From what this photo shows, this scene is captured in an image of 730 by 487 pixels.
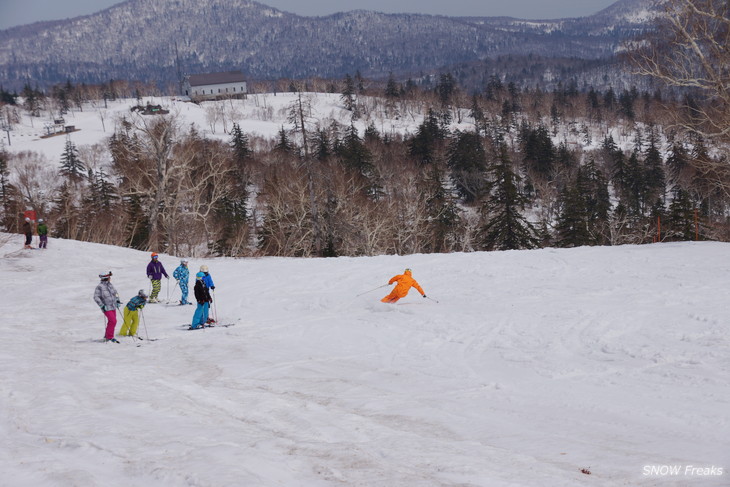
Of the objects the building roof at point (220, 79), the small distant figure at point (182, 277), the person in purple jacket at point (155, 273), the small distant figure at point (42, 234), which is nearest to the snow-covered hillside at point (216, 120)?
the building roof at point (220, 79)

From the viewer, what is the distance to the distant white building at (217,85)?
193500 millimetres

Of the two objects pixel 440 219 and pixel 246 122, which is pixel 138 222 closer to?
pixel 440 219

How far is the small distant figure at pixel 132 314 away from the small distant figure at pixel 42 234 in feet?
45.0

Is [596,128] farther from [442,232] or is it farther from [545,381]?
[545,381]

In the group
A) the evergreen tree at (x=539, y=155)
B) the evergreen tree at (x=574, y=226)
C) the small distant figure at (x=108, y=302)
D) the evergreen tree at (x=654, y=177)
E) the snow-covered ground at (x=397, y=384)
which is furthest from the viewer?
the evergreen tree at (x=539, y=155)

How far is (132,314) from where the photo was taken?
13.4 metres

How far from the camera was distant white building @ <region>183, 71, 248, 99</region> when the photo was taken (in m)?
194

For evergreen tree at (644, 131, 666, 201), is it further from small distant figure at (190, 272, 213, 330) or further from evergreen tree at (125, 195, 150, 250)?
small distant figure at (190, 272, 213, 330)

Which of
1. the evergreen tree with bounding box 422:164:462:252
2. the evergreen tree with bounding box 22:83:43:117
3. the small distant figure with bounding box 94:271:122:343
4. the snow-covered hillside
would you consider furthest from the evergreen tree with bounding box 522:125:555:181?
the evergreen tree with bounding box 22:83:43:117

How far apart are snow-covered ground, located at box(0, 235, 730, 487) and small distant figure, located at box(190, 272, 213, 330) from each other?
0.45 meters

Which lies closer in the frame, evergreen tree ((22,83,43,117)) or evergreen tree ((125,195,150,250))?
evergreen tree ((125,195,150,250))

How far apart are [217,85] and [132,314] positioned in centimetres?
→ 19733

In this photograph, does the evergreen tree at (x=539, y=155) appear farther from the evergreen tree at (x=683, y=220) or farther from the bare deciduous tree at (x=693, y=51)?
the bare deciduous tree at (x=693, y=51)

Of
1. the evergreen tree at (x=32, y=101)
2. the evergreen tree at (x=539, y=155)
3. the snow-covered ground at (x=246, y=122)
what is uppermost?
the evergreen tree at (x=32, y=101)
